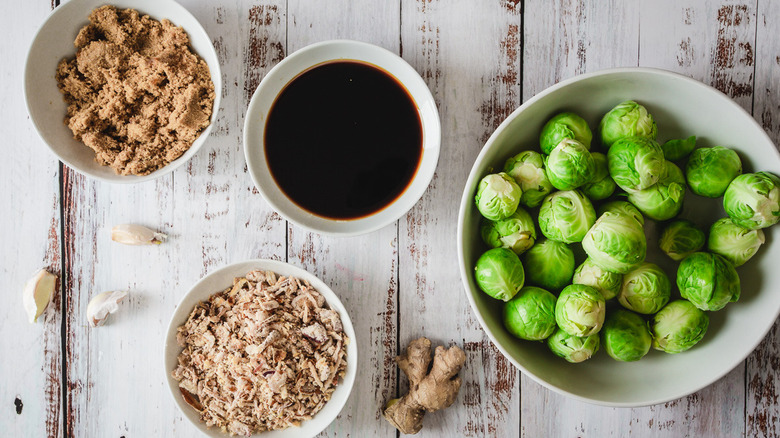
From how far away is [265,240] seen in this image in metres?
1.82

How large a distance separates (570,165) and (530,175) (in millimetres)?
142

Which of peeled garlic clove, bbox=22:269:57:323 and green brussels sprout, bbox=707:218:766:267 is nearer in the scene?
green brussels sprout, bbox=707:218:766:267

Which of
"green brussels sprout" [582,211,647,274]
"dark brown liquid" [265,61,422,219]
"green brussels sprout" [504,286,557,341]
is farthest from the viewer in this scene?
"dark brown liquid" [265,61,422,219]

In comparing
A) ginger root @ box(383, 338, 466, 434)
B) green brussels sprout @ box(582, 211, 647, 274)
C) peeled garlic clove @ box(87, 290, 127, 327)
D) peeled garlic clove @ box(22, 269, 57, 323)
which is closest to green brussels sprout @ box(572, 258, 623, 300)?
green brussels sprout @ box(582, 211, 647, 274)

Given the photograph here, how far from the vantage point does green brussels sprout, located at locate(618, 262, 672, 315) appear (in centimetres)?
156

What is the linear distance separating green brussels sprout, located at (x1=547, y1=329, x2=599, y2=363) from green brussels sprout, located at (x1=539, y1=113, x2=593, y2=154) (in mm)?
542

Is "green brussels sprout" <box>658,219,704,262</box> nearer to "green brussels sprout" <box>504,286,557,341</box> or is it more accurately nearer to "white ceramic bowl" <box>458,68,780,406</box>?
"white ceramic bowl" <box>458,68,780,406</box>

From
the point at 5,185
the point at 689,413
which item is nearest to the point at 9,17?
the point at 5,185

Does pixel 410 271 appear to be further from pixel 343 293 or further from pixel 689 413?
pixel 689 413

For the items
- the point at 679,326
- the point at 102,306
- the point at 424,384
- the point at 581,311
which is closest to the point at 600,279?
the point at 581,311

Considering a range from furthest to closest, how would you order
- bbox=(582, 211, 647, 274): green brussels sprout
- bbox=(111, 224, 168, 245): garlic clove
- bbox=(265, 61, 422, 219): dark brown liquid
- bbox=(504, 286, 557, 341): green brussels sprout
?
bbox=(111, 224, 168, 245): garlic clove < bbox=(265, 61, 422, 219): dark brown liquid < bbox=(504, 286, 557, 341): green brussels sprout < bbox=(582, 211, 647, 274): green brussels sprout

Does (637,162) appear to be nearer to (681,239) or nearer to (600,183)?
(600,183)

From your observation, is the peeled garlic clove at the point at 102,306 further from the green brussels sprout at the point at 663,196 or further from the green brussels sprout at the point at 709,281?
the green brussels sprout at the point at 709,281

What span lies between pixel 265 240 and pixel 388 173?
487 mm
